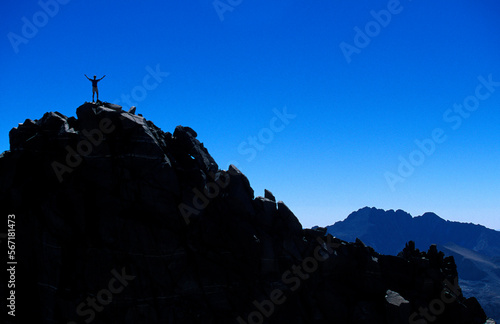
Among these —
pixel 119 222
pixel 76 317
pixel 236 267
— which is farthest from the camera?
pixel 236 267

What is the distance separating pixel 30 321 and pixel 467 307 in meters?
70.6

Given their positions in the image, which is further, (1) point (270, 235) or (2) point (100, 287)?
(1) point (270, 235)

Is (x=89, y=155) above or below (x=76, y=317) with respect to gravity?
above

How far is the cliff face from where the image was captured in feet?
160

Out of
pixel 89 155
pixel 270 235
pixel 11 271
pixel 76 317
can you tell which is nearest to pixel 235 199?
pixel 270 235

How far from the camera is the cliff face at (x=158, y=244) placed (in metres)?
48.7

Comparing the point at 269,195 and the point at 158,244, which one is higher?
the point at 269,195

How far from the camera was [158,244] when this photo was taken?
5103cm

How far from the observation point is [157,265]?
5041 centimetres

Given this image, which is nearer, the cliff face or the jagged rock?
the cliff face

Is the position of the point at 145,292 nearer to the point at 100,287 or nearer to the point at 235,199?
the point at 100,287

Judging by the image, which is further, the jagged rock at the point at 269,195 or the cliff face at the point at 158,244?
the jagged rock at the point at 269,195

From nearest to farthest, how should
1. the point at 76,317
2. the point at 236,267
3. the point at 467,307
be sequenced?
the point at 76,317
the point at 236,267
the point at 467,307

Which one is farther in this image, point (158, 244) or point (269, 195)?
point (269, 195)
